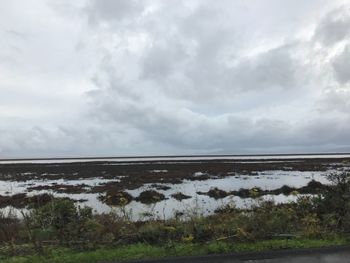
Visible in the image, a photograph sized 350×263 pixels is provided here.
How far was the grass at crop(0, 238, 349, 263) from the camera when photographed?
26.4 feet

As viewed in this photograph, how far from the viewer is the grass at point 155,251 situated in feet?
26.4

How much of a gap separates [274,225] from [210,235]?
1.43m

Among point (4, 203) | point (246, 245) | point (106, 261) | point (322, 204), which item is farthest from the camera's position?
point (4, 203)

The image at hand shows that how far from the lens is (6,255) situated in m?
8.35

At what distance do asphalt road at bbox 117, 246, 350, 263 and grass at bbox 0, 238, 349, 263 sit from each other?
0.23m

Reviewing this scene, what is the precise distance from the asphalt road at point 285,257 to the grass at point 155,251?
9.0 inches

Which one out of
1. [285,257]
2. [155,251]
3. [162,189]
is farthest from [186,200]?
[285,257]

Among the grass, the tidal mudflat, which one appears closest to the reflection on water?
the tidal mudflat

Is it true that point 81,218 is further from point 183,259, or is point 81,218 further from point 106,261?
point 183,259

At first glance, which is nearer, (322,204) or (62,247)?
(62,247)

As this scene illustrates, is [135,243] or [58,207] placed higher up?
[58,207]

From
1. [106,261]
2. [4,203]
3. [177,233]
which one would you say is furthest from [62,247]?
[4,203]

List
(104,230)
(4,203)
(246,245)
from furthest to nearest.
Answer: (4,203) < (104,230) < (246,245)

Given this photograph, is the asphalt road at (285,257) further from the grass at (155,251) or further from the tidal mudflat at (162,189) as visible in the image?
the tidal mudflat at (162,189)
